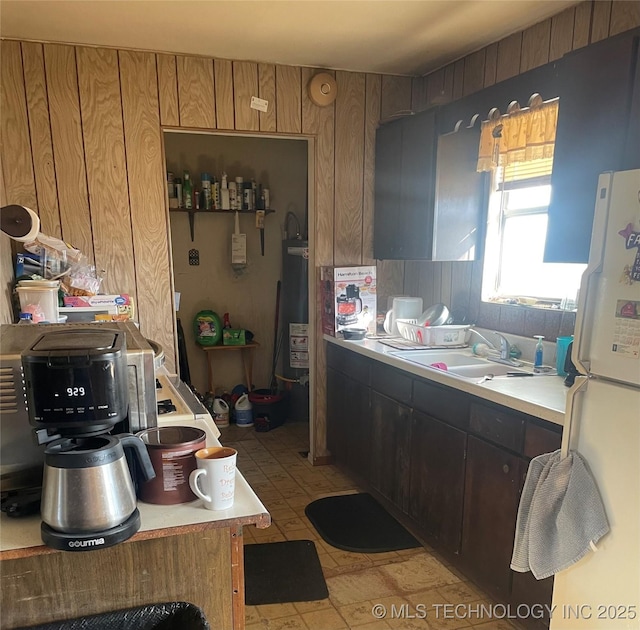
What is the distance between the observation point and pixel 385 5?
2.25 meters

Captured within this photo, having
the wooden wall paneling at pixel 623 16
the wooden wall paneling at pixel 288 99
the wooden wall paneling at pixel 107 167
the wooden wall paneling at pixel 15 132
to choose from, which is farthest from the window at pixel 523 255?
the wooden wall paneling at pixel 15 132

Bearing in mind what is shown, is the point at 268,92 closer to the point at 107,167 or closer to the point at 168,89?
the point at 168,89

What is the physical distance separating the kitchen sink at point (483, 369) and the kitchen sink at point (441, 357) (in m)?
0.06

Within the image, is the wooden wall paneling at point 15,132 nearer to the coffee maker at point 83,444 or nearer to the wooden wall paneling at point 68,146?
the wooden wall paneling at point 68,146

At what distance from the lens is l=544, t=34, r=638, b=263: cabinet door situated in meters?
1.77

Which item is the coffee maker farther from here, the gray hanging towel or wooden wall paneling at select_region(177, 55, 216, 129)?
wooden wall paneling at select_region(177, 55, 216, 129)

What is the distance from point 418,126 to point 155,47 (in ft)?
4.94

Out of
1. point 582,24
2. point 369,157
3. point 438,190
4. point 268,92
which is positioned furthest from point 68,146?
point 582,24

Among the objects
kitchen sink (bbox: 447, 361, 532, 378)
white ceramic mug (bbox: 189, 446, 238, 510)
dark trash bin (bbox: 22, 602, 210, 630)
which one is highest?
white ceramic mug (bbox: 189, 446, 238, 510)

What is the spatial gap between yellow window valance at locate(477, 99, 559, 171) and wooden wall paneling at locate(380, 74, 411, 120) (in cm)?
87

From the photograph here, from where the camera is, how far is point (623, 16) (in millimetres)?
2076

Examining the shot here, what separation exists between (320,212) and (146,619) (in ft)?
8.31

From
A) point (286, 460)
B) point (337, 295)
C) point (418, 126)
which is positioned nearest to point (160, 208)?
point (337, 295)

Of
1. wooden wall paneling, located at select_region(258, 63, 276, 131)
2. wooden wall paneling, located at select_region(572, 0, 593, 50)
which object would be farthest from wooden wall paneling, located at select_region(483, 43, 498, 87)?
wooden wall paneling, located at select_region(258, 63, 276, 131)
